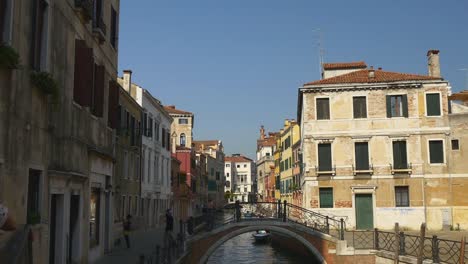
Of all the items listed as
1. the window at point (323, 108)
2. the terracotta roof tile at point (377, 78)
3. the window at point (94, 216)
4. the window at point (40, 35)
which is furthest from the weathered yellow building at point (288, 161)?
the window at point (40, 35)

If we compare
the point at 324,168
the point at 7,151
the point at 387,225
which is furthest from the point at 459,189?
the point at 7,151

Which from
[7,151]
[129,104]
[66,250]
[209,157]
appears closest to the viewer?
[7,151]

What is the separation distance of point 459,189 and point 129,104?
19123 mm

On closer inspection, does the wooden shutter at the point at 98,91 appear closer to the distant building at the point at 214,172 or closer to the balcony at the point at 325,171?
the balcony at the point at 325,171

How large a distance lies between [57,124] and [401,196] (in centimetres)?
2322

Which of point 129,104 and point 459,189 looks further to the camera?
point 459,189

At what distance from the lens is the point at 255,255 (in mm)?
34719

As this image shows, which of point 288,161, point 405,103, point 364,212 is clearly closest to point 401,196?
point 364,212

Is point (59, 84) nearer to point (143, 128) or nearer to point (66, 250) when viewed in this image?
point (66, 250)

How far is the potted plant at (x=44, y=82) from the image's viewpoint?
8.48 meters

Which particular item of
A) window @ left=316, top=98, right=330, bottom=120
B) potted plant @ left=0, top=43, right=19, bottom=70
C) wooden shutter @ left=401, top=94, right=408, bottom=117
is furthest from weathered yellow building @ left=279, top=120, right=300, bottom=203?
potted plant @ left=0, top=43, right=19, bottom=70

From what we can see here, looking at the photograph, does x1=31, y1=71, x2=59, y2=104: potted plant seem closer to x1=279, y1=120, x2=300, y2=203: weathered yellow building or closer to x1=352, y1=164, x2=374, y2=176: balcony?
x1=352, y1=164, x2=374, y2=176: balcony

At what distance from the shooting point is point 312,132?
29312 millimetres

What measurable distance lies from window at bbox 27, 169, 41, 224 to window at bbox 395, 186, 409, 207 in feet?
77.4
